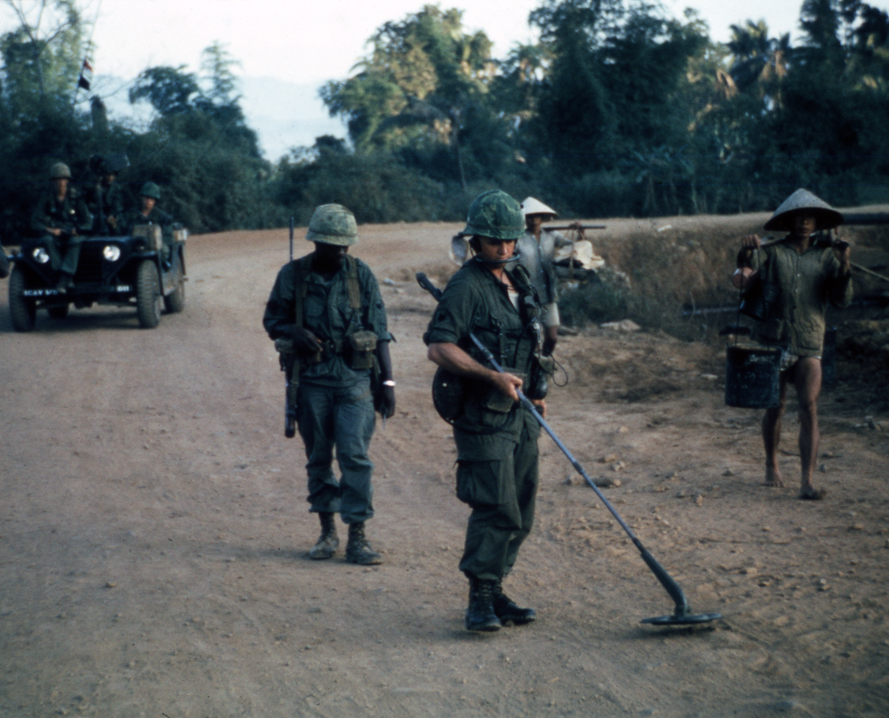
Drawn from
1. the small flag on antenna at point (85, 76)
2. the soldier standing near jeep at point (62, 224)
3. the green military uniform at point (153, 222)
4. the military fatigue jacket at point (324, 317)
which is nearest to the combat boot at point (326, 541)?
the military fatigue jacket at point (324, 317)

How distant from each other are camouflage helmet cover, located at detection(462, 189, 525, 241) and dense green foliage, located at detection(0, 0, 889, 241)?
22.7 m

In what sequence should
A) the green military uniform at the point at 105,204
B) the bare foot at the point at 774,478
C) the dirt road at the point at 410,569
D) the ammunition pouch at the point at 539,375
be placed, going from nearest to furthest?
the dirt road at the point at 410,569, the ammunition pouch at the point at 539,375, the bare foot at the point at 774,478, the green military uniform at the point at 105,204

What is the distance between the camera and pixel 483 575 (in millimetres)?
3941

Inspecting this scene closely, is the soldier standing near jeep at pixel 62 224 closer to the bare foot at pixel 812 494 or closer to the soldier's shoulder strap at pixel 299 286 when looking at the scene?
the soldier's shoulder strap at pixel 299 286

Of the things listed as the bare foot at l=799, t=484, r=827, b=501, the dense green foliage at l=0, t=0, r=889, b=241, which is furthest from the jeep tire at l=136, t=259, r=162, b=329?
the dense green foliage at l=0, t=0, r=889, b=241

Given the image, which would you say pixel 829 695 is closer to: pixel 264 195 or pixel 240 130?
pixel 264 195

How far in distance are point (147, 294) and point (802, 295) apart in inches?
340

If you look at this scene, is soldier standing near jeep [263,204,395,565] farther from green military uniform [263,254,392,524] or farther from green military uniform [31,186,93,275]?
green military uniform [31,186,93,275]

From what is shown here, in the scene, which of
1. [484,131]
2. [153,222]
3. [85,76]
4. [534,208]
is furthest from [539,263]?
[484,131]

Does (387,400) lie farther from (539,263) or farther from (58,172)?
(58,172)

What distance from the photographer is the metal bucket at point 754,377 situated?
580 centimetres

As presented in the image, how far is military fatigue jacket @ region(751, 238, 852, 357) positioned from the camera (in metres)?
5.80

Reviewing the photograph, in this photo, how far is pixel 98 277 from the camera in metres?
12.0

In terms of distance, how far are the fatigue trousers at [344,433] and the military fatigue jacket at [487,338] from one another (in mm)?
1085
